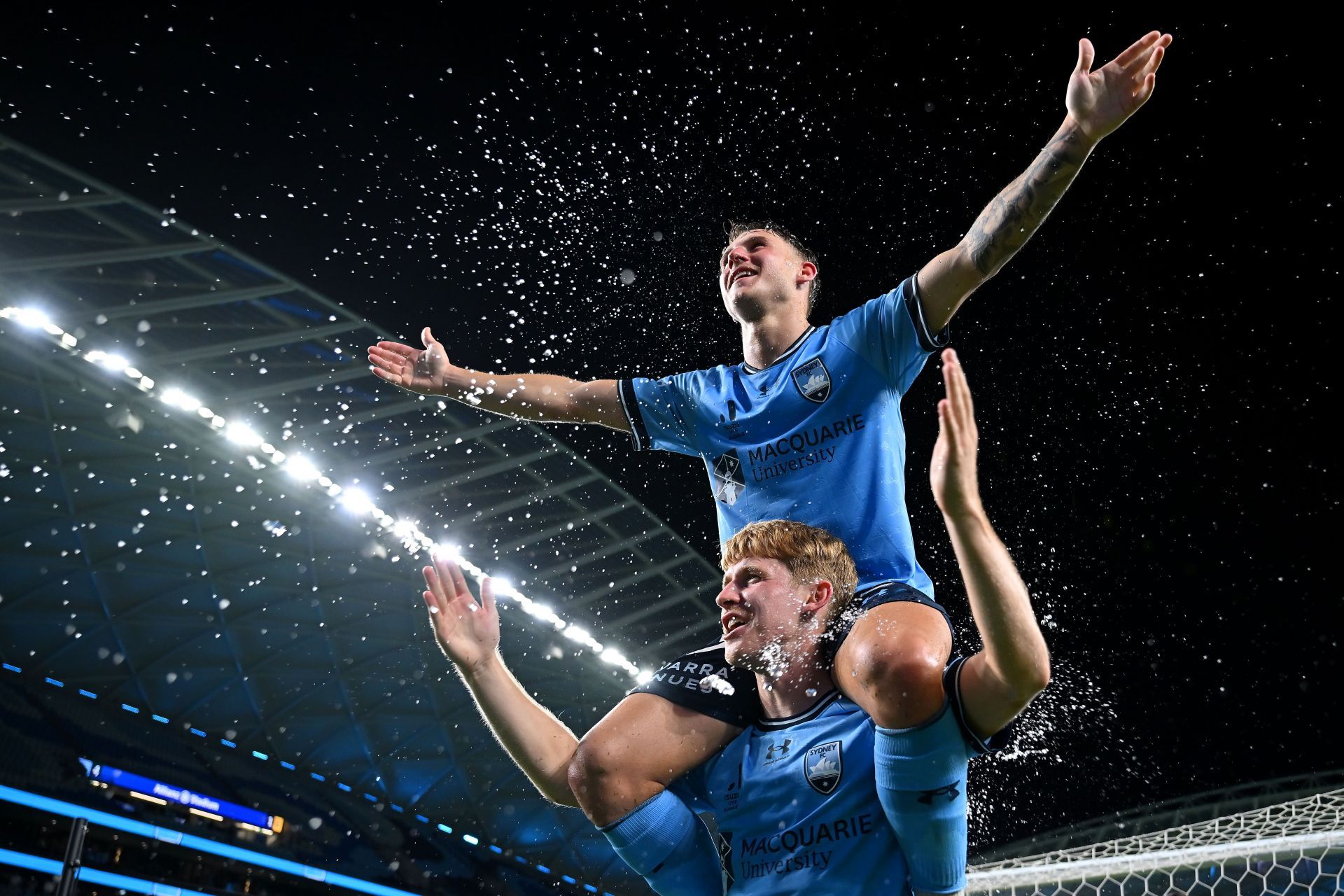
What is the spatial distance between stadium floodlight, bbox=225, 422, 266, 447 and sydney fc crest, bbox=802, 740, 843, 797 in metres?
16.0

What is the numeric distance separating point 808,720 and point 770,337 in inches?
63.3

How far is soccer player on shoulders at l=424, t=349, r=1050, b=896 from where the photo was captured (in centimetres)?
284

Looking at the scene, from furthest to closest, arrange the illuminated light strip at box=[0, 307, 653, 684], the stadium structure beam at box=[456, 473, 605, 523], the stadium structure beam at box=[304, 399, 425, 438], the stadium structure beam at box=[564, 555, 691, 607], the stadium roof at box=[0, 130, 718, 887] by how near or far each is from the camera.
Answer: the stadium structure beam at box=[564, 555, 691, 607] → the stadium structure beam at box=[456, 473, 605, 523] → the stadium structure beam at box=[304, 399, 425, 438] → the illuminated light strip at box=[0, 307, 653, 684] → the stadium roof at box=[0, 130, 718, 887]

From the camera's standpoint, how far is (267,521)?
21016 mm

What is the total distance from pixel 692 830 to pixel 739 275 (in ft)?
7.28

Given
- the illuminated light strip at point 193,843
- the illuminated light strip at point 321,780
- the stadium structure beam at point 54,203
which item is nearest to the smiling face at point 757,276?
the stadium structure beam at point 54,203

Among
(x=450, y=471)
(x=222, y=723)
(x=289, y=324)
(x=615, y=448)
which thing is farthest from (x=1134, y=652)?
(x=222, y=723)

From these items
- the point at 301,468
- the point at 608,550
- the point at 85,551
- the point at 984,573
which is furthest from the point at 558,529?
the point at 984,573

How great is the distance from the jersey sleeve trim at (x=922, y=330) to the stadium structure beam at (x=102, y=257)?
1046cm

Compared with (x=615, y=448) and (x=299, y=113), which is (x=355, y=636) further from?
(x=299, y=113)

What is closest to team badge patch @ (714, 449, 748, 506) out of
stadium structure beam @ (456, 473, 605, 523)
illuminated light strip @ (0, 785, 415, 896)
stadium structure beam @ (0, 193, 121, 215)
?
stadium structure beam @ (0, 193, 121, 215)

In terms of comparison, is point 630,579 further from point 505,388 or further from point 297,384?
point 505,388

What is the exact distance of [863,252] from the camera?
977 centimetres

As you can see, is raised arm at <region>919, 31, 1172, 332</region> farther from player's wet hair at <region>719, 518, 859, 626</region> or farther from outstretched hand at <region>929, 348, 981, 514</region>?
player's wet hair at <region>719, 518, 859, 626</region>
